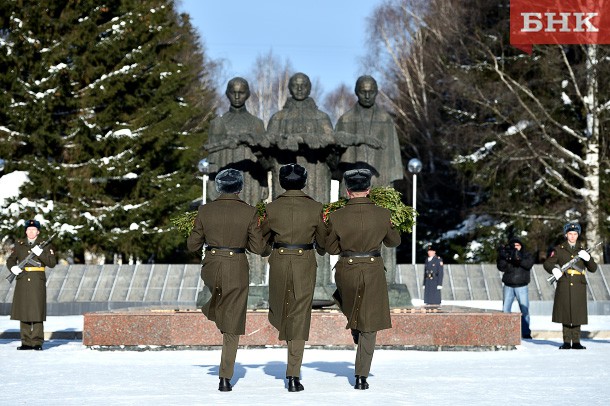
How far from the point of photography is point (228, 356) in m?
10.8

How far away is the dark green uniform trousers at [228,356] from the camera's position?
1072 centimetres

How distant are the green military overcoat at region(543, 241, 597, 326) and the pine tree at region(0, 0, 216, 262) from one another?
21.1 metres

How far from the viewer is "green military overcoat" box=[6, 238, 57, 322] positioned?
16203 mm

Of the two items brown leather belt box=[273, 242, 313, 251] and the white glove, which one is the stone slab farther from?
brown leather belt box=[273, 242, 313, 251]

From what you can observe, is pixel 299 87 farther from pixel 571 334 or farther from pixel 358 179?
pixel 358 179

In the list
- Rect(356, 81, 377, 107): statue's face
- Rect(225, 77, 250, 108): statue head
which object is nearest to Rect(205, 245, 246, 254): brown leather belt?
Answer: Rect(356, 81, 377, 107): statue's face

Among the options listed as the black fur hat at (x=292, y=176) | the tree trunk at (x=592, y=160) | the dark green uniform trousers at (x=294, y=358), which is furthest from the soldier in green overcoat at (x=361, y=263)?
the tree trunk at (x=592, y=160)

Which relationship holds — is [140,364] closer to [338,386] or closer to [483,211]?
[338,386]

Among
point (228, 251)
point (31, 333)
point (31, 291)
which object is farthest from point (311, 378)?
point (31, 291)

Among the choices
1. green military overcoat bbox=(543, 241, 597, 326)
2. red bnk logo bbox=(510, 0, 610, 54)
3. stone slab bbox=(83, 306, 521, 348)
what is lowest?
stone slab bbox=(83, 306, 521, 348)

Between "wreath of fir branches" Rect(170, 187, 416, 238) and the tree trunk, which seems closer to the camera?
"wreath of fir branches" Rect(170, 187, 416, 238)

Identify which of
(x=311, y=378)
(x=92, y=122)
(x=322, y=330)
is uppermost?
(x=92, y=122)

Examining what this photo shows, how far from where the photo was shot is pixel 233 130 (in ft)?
63.1

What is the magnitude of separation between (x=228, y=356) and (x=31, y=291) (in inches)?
247
